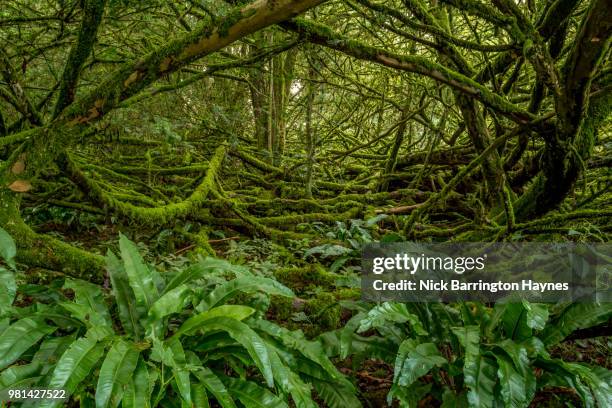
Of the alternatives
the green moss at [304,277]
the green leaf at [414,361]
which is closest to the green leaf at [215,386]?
the green leaf at [414,361]

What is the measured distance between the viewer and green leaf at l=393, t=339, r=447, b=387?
219cm

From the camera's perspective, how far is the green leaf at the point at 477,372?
2.10 meters

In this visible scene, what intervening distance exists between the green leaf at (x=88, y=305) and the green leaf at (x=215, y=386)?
605mm

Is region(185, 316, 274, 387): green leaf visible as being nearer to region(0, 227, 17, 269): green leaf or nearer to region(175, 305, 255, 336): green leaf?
region(175, 305, 255, 336): green leaf

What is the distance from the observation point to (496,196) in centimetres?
423

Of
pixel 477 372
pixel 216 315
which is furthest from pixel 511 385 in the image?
pixel 216 315

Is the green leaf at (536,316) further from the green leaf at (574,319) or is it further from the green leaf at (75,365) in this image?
the green leaf at (75,365)

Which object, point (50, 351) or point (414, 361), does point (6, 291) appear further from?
point (414, 361)

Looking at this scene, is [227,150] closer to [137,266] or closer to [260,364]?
[137,266]

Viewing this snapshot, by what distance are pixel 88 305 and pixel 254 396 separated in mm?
1138

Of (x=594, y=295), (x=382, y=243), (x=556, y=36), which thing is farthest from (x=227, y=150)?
(x=594, y=295)

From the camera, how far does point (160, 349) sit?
203 cm

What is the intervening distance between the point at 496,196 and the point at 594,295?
1.78 metres

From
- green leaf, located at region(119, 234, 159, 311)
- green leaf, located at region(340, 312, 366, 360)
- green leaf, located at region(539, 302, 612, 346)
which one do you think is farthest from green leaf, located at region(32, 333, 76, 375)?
green leaf, located at region(539, 302, 612, 346)
